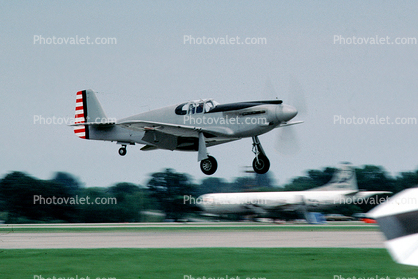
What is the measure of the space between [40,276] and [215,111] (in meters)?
10.1

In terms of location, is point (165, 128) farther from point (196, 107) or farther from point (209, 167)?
point (209, 167)

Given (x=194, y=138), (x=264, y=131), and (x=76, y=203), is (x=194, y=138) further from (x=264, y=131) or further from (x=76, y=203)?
(x=76, y=203)

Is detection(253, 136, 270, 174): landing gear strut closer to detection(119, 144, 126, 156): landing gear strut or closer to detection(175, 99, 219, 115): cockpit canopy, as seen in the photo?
detection(175, 99, 219, 115): cockpit canopy

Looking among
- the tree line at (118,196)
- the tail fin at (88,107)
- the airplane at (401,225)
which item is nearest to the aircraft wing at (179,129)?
the tail fin at (88,107)

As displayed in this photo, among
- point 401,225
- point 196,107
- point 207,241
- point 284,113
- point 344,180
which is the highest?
point 196,107

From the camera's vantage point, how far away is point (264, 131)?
22734 mm

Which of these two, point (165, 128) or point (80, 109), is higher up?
point (80, 109)

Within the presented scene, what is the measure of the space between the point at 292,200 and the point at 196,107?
37.7 m

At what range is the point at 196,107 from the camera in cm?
2308

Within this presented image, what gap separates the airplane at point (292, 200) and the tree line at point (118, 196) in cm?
527

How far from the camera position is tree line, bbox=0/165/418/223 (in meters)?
79.7

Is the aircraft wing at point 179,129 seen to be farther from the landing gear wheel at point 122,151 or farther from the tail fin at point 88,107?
the tail fin at point 88,107

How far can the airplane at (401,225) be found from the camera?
4.29 metres

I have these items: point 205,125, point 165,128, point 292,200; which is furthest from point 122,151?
point 292,200
